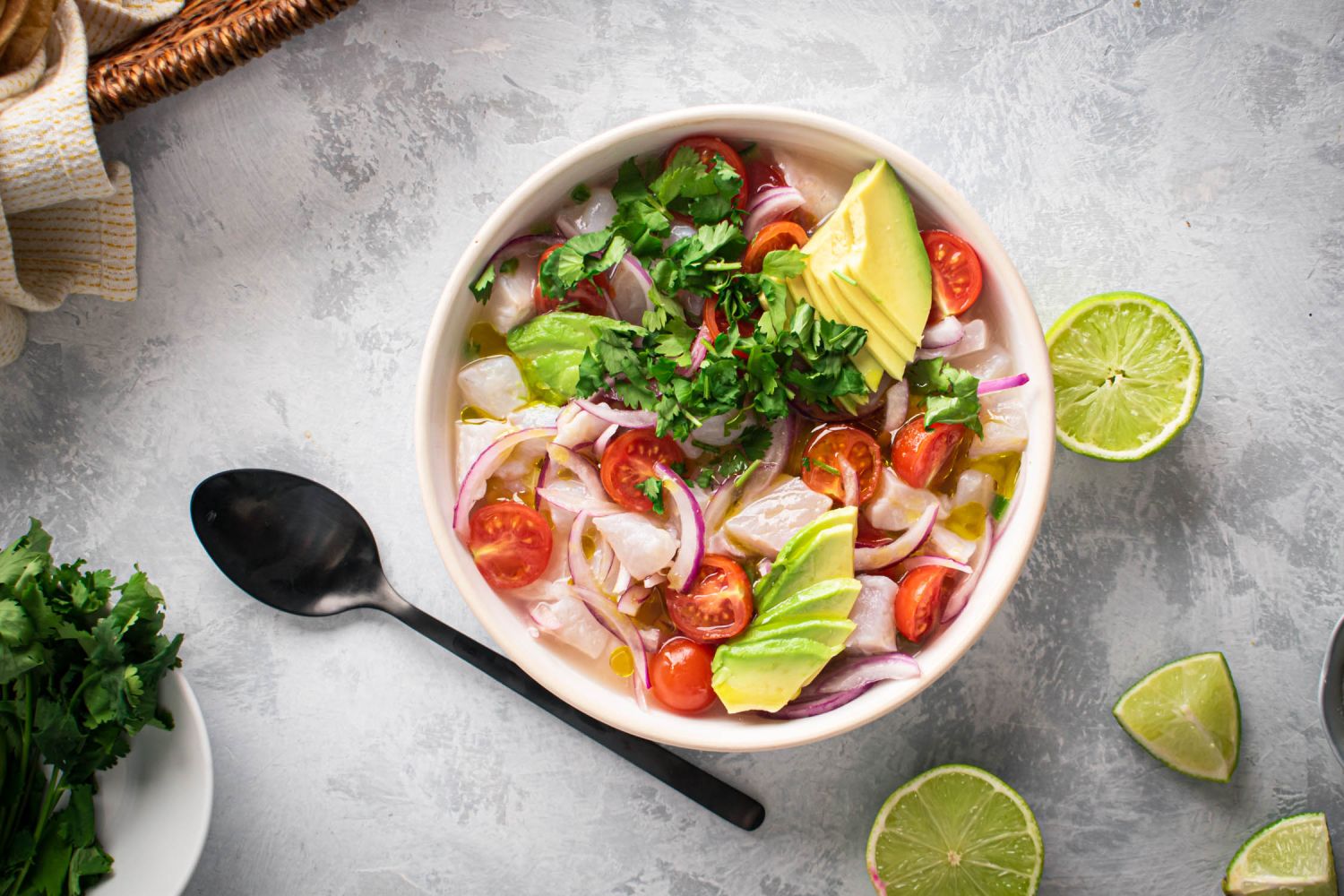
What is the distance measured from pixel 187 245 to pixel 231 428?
44 cm

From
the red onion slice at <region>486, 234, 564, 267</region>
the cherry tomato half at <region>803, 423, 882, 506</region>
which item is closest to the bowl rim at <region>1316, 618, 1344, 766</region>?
the cherry tomato half at <region>803, 423, 882, 506</region>

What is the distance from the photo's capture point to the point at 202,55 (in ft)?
6.84

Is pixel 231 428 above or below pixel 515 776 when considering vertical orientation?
above

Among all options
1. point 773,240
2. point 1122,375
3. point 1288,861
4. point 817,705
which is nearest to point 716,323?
point 773,240

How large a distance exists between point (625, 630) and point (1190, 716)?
128 cm

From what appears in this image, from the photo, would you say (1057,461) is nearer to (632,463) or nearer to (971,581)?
(971,581)

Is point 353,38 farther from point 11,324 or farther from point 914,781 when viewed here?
point 914,781

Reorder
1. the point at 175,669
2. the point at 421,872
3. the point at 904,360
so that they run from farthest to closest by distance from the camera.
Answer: the point at 421,872
the point at 175,669
the point at 904,360

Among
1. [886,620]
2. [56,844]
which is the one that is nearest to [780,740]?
[886,620]

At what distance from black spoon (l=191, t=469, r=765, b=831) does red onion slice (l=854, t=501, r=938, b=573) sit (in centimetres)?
66

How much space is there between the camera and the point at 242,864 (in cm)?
228

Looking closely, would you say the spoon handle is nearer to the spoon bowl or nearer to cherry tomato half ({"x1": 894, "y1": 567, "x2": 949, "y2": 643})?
the spoon bowl

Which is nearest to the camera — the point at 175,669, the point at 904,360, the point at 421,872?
the point at 904,360

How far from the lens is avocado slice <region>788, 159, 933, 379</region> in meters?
1.78
